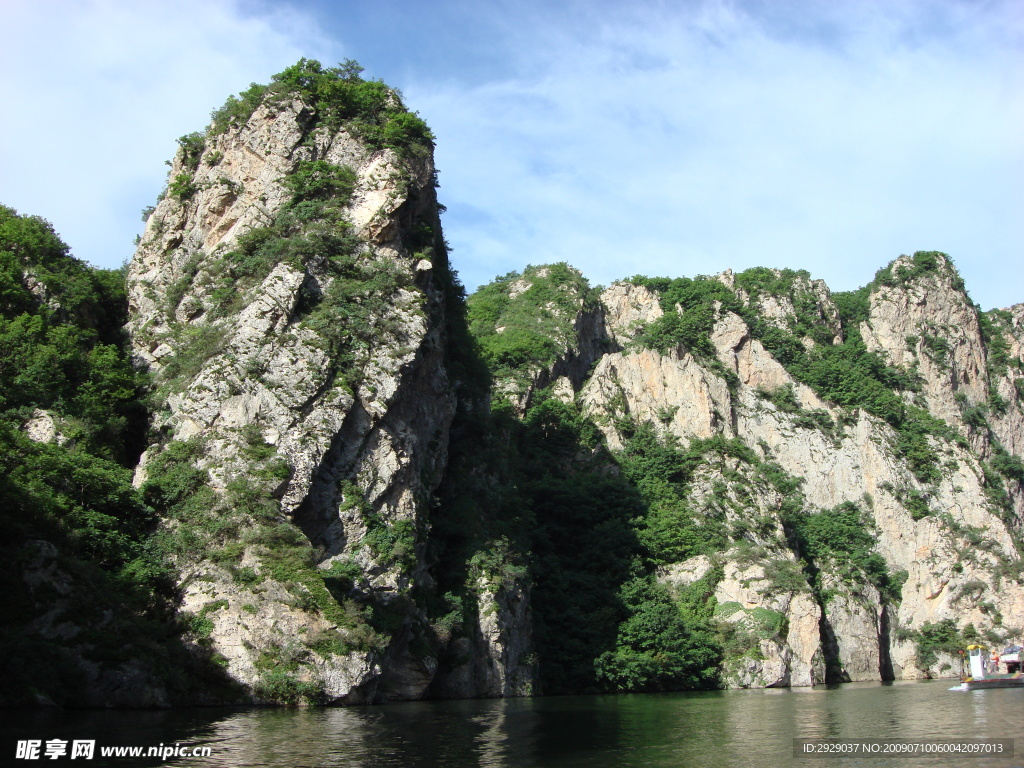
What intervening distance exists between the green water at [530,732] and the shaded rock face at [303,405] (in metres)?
3.82

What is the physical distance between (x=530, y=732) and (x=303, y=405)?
64.5 ft

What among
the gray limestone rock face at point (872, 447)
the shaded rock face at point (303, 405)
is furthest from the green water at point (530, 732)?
the gray limestone rock face at point (872, 447)

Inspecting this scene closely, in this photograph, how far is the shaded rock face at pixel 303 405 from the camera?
31719 millimetres

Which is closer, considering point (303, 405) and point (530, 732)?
point (530, 732)

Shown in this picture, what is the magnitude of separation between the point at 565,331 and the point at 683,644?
3548 cm

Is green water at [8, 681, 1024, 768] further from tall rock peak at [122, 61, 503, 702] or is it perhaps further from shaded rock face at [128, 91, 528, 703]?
tall rock peak at [122, 61, 503, 702]

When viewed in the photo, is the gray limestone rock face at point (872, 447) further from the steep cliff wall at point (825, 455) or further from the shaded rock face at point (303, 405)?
the shaded rock face at point (303, 405)

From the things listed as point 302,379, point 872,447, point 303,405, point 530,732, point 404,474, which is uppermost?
point 872,447

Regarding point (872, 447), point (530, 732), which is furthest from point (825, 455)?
Answer: point (530, 732)

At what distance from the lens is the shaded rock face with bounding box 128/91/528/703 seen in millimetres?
31719

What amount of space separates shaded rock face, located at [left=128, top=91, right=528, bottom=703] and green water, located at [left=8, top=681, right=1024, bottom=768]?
382 cm

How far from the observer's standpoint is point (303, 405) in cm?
3847

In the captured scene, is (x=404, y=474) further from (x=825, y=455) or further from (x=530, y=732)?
(x=825, y=455)

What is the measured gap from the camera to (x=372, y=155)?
159 feet
